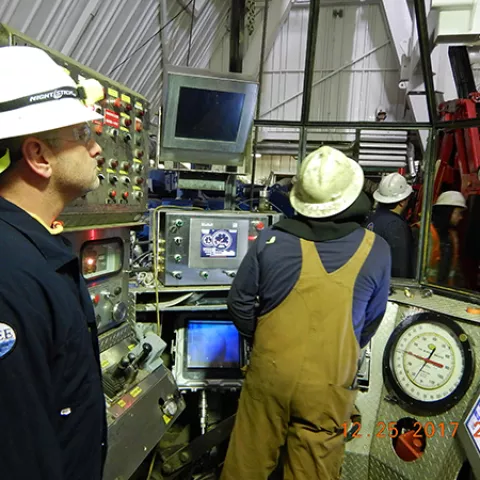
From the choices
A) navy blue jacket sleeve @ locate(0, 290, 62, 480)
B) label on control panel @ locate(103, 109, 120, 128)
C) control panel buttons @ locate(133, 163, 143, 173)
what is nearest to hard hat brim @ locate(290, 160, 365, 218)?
control panel buttons @ locate(133, 163, 143, 173)

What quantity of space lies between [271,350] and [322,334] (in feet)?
0.83

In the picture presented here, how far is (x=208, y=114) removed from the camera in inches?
96.0

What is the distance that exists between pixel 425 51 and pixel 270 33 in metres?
3.98

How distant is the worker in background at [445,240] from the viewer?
9.71 ft

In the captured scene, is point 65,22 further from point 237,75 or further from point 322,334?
point 322,334

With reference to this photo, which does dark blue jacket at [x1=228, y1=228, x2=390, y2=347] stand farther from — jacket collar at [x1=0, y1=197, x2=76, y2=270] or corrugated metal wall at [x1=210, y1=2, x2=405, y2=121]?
corrugated metal wall at [x1=210, y1=2, x2=405, y2=121]

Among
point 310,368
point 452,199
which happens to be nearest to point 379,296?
point 310,368

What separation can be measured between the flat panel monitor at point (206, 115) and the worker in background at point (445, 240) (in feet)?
5.28

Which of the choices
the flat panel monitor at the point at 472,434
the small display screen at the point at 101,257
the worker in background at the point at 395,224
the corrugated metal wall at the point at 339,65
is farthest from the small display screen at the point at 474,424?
the corrugated metal wall at the point at 339,65

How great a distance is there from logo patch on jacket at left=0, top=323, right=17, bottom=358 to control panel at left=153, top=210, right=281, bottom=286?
1.54 metres

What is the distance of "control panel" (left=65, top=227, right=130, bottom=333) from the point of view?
1803 mm

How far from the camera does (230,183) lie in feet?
9.07

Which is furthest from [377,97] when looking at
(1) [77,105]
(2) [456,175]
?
(1) [77,105]

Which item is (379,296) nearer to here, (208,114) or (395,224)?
(208,114)
